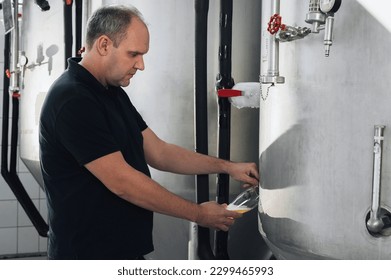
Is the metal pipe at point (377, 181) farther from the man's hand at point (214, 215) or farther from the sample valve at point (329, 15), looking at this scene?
the man's hand at point (214, 215)

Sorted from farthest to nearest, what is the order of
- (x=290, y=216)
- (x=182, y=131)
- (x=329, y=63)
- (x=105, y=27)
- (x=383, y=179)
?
1. (x=182, y=131)
2. (x=105, y=27)
3. (x=290, y=216)
4. (x=329, y=63)
5. (x=383, y=179)

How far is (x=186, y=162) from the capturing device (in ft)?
5.11

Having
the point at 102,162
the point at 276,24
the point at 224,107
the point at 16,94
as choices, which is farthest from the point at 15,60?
the point at 276,24

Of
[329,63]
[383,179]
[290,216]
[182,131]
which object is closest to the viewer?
[383,179]

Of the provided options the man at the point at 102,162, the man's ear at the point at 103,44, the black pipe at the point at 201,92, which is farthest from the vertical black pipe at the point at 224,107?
the man's ear at the point at 103,44

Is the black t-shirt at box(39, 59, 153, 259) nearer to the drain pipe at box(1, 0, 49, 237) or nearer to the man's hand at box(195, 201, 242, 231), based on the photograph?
the man's hand at box(195, 201, 242, 231)

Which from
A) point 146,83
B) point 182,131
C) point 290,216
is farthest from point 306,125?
point 146,83

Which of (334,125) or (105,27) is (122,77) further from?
(334,125)

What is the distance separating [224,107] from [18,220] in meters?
2.24

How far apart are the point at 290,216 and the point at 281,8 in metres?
0.46

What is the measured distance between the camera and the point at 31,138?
8.44ft

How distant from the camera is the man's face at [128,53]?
4.39 feet

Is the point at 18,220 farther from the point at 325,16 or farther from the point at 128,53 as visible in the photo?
the point at 325,16
